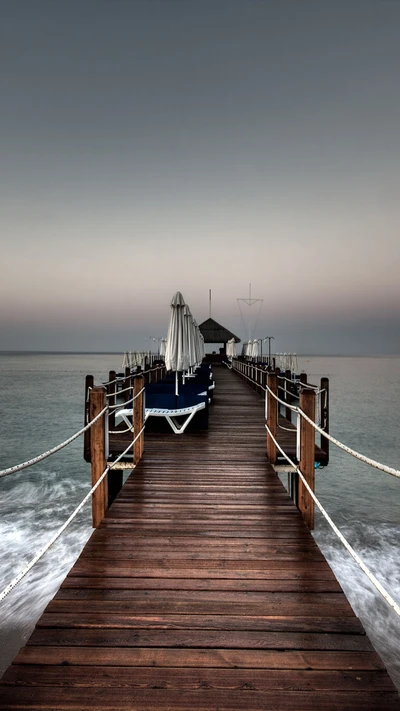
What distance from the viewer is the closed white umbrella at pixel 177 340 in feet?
25.9

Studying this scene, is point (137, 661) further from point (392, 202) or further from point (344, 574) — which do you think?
point (392, 202)

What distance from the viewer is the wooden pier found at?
1.47 metres

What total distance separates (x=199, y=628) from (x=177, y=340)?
256 inches

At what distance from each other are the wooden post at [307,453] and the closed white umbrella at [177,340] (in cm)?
457

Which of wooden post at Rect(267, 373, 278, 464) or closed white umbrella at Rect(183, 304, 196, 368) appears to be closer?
wooden post at Rect(267, 373, 278, 464)

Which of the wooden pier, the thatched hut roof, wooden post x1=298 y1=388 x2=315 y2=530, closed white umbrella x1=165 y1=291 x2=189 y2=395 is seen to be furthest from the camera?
the thatched hut roof

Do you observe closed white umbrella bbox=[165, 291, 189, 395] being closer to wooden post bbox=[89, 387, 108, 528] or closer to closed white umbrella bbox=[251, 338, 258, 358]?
wooden post bbox=[89, 387, 108, 528]

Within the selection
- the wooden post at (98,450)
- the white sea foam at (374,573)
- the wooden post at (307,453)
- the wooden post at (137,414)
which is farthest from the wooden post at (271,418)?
the white sea foam at (374,573)

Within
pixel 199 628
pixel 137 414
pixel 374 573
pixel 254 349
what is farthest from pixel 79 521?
pixel 254 349

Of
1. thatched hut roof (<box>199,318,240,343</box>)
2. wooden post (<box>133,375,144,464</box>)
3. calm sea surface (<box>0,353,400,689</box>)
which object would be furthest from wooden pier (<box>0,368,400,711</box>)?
thatched hut roof (<box>199,318,240,343</box>)

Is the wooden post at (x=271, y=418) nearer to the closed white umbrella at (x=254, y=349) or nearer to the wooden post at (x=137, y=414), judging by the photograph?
the wooden post at (x=137, y=414)

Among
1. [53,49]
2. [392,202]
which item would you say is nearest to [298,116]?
[392,202]

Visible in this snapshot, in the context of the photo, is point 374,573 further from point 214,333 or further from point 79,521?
point 214,333

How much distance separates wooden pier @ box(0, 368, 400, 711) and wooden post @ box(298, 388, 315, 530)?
15cm
